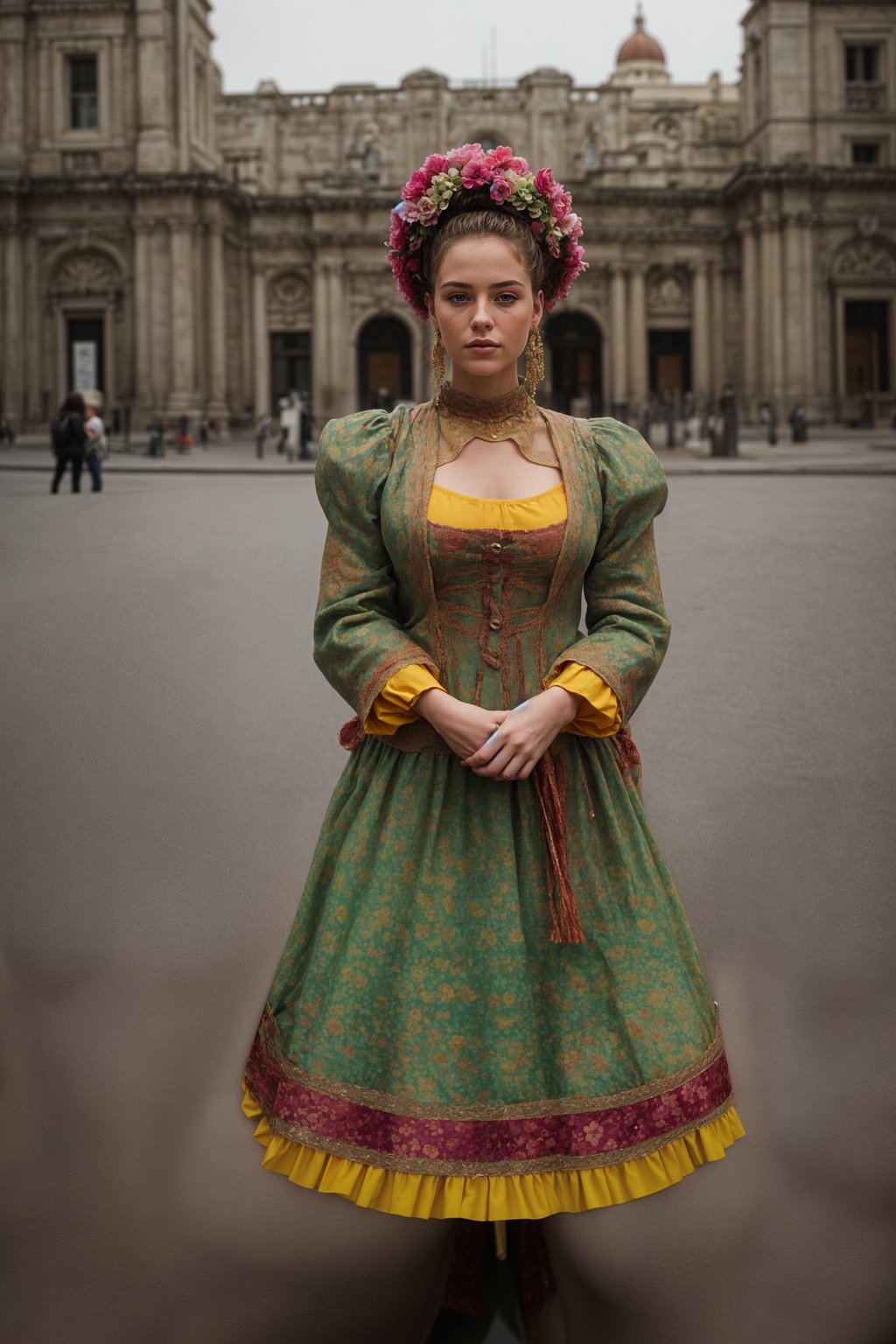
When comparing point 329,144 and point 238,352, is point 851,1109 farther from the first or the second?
point 329,144

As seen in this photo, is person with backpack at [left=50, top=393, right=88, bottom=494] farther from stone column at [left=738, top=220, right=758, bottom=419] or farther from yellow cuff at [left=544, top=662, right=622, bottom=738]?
stone column at [left=738, top=220, right=758, bottom=419]

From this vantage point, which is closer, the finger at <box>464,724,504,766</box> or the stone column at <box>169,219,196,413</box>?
the finger at <box>464,724,504,766</box>

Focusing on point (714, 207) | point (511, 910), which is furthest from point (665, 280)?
point (511, 910)

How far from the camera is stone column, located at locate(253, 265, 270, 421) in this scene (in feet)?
122

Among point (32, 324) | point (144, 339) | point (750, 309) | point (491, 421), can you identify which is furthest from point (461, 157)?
point (750, 309)

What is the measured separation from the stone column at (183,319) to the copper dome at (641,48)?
26.2m

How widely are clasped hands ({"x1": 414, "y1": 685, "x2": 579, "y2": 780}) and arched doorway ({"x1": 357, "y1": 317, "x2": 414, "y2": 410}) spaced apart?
36.1 meters

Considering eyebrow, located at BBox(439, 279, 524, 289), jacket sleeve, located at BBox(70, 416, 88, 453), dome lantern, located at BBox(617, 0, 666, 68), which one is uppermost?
dome lantern, located at BBox(617, 0, 666, 68)

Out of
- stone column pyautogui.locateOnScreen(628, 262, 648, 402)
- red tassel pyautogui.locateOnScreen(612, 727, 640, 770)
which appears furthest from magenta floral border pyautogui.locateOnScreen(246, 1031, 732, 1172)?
stone column pyautogui.locateOnScreen(628, 262, 648, 402)

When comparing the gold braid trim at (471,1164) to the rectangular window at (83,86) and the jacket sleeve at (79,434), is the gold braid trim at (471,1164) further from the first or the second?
the rectangular window at (83,86)

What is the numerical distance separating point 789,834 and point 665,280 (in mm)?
36391

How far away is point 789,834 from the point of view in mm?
3752

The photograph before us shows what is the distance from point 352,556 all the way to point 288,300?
36.9 m

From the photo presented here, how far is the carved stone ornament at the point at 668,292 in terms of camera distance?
3766 cm
